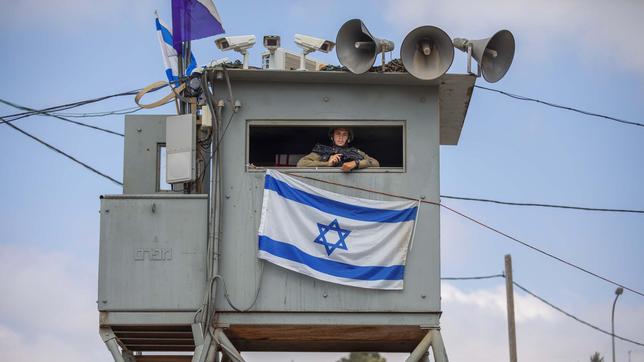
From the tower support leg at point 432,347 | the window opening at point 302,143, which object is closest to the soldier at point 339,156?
the window opening at point 302,143

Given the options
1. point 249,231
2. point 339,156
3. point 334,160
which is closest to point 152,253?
point 249,231

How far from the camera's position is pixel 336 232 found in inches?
862

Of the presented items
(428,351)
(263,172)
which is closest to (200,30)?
(263,172)

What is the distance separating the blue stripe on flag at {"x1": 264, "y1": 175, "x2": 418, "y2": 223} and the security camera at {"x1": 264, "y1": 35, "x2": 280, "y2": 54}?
2.04m

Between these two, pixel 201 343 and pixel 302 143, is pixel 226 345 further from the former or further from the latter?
pixel 302 143

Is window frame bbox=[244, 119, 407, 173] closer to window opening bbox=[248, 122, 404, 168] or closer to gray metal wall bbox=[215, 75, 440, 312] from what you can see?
gray metal wall bbox=[215, 75, 440, 312]

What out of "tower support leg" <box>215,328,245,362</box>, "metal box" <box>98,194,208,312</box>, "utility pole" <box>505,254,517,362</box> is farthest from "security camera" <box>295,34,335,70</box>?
→ "utility pole" <box>505,254,517,362</box>

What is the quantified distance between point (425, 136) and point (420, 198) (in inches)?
37.7

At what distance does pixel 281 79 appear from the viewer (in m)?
22.2

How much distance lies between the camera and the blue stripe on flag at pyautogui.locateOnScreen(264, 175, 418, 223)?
2188 centimetres

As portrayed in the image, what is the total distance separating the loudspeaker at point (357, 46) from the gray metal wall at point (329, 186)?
2.37ft

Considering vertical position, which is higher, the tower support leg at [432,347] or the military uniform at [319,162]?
the military uniform at [319,162]

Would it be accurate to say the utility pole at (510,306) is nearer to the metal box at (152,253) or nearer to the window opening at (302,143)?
the window opening at (302,143)

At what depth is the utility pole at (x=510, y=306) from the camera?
1590 inches
